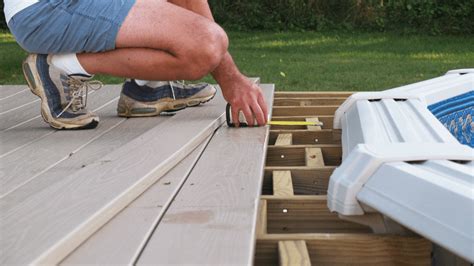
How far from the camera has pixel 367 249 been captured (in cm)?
142

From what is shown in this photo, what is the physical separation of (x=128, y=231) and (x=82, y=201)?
142 mm

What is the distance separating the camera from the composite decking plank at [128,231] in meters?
1.16

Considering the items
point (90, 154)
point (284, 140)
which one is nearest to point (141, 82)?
point (284, 140)

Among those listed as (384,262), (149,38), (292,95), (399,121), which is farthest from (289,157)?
(292,95)

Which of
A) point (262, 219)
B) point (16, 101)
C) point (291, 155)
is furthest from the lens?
point (16, 101)

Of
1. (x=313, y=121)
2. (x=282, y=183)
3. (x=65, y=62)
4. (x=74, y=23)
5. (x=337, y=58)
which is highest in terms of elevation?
(x=74, y=23)

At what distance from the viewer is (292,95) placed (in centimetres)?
366

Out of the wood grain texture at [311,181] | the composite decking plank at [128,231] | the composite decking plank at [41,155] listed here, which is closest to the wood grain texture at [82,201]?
the composite decking plank at [128,231]

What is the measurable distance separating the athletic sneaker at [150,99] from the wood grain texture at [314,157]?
29.0 inches

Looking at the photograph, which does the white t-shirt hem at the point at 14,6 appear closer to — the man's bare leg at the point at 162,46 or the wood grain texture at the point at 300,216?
the man's bare leg at the point at 162,46

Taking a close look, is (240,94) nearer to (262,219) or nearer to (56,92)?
(56,92)

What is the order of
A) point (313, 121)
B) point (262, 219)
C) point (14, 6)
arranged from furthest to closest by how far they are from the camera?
1. point (313, 121)
2. point (14, 6)
3. point (262, 219)

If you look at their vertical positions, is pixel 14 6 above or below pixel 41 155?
above

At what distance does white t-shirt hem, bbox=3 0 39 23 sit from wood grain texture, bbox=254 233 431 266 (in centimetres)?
141
